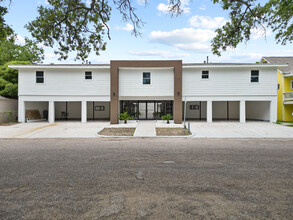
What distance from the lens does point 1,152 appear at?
8.47 m

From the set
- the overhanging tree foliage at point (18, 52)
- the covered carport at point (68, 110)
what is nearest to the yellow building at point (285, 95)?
the covered carport at point (68, 110)

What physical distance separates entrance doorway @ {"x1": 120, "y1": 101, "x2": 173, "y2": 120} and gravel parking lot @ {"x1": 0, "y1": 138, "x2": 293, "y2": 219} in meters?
15.3

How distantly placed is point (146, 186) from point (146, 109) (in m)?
18.7

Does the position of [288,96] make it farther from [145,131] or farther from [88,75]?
[88,75]

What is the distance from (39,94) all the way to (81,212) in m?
19.8

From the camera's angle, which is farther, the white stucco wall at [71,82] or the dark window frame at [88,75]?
the dark window frame at [88,75]

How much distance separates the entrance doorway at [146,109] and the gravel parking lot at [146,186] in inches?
604

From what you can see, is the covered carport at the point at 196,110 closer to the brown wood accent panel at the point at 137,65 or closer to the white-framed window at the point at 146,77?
the brown wood accent panel at the point at 137,65

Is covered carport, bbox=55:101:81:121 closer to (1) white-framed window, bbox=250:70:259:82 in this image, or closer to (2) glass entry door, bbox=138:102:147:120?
(2) glass entry door, bbox=138:102:147:120

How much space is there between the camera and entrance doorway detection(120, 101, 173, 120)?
22906mm

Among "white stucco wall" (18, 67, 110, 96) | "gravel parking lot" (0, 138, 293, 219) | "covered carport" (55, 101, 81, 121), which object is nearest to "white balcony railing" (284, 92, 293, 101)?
"gravel parking lot" (0, 138, 293, 219)

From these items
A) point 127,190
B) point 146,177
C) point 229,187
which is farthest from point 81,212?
point 229,187

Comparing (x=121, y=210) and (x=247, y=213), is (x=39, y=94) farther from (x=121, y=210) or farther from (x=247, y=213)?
(x=247, y=213)

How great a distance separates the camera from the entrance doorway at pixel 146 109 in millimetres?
22906
